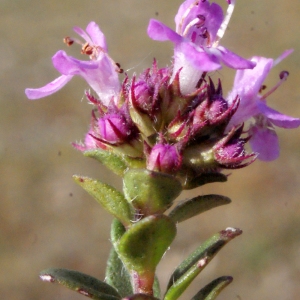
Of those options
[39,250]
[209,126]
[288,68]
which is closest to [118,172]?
[209,126]

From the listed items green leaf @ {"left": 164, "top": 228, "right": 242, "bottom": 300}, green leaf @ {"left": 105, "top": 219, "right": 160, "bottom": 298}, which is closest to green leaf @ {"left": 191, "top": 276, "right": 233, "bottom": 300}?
green leaf @ {"left": 164, "top": 228, "right": 242, "bottom": 300}

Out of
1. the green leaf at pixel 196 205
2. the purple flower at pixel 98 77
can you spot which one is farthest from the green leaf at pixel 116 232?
the purple flower at pixel 98 77

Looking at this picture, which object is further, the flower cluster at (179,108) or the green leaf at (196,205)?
the green leaf at (196,205)

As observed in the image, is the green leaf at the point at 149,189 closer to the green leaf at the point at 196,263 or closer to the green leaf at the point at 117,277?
the green leaf at the point at 196,263

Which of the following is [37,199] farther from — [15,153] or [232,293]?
[232,293]

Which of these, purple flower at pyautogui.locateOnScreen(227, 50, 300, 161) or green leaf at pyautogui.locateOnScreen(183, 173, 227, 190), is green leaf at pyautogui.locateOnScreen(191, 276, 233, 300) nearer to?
green leaf at pyautogui.locateOnScreen(183, 173, 227, 190)

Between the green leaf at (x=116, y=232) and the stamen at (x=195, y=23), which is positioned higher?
the stamen at (x=195, y=23)

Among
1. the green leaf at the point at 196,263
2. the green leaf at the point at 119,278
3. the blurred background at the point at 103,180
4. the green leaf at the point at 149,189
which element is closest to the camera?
the green leaf at the point at 149,189

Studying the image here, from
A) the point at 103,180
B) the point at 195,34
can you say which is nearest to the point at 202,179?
the point at 195,34
